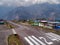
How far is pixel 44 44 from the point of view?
29.3 metres

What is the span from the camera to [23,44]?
2977 cm

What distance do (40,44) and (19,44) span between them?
346 cm

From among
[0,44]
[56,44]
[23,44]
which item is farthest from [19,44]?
[56,44]

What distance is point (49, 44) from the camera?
29.2m

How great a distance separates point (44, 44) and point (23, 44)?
346 centimetres

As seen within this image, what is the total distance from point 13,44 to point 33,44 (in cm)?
334

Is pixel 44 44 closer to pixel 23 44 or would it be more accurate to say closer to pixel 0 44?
pixel 23 44

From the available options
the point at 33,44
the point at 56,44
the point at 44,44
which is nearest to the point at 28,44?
the point at 33,44

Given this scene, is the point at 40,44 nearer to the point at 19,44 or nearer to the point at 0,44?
the point at 19,44

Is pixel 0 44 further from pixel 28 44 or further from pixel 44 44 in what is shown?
pixel 44 44

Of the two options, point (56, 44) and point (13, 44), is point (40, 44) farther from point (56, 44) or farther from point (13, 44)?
point (13, 44)

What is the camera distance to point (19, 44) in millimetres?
29641

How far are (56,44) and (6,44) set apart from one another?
837 centimetres

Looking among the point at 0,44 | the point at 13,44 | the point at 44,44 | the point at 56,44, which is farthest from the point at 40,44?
the point at 0,44
